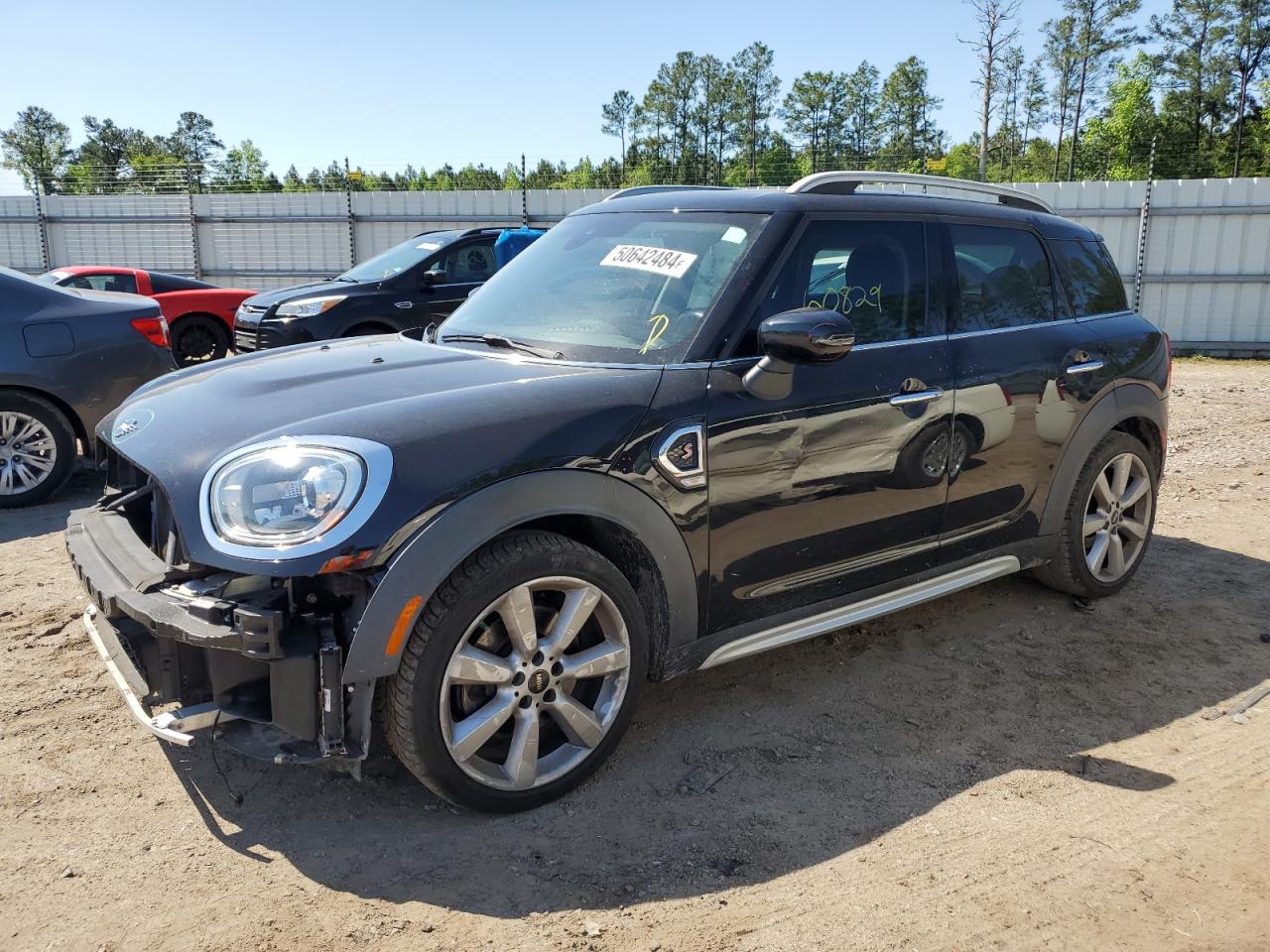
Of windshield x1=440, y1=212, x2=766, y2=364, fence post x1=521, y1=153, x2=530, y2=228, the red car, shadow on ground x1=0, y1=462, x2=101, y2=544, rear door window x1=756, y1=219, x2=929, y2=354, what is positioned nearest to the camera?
windshield x1=440, y1=212, x2=766, y2=364

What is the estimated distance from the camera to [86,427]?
20.8 ft

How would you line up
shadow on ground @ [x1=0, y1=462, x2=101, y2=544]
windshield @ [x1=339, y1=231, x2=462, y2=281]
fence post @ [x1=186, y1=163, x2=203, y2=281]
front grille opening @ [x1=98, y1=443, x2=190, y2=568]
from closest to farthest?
front grille opening @ [x1=98, y1=443, x2=190, y2=568] < shadow on ground @ [x1=0, y1=462, x2=101, y2=544] < windshield @ [x1=339, y1=231, x2=462, y2=281] < fence post @ [x1=186, y1=163, x2=203, y2=281]

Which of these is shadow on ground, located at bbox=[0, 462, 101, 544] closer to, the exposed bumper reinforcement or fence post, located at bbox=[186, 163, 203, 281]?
the exposed bumper reinforcement

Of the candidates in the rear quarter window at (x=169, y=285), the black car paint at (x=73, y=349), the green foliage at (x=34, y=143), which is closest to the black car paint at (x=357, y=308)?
the black car paint at (x=73, y=349)

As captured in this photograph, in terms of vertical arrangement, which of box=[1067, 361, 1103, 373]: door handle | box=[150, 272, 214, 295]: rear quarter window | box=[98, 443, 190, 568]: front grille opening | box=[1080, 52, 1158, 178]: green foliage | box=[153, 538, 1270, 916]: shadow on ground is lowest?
box=[153, 538, 1270, 916]: shadow on ground

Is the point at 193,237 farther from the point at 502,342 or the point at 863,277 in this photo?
the point at 863,277

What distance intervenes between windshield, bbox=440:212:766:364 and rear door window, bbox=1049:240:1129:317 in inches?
73.1

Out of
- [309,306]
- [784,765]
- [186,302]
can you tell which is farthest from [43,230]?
[784,765]

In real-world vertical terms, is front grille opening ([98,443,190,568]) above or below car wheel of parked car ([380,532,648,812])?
above

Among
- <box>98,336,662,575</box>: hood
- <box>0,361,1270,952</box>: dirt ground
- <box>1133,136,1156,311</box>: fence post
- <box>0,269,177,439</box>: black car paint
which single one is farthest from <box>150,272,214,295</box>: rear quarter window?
<box>1133,136,1156,311</box>: fence post

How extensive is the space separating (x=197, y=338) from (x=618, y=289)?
1094 centimetres

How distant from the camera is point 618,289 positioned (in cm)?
359

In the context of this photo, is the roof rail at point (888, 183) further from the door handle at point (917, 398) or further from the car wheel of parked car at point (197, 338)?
the car wheel of parked car at point (197, 338)

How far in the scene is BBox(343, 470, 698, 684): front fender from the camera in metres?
2.54
